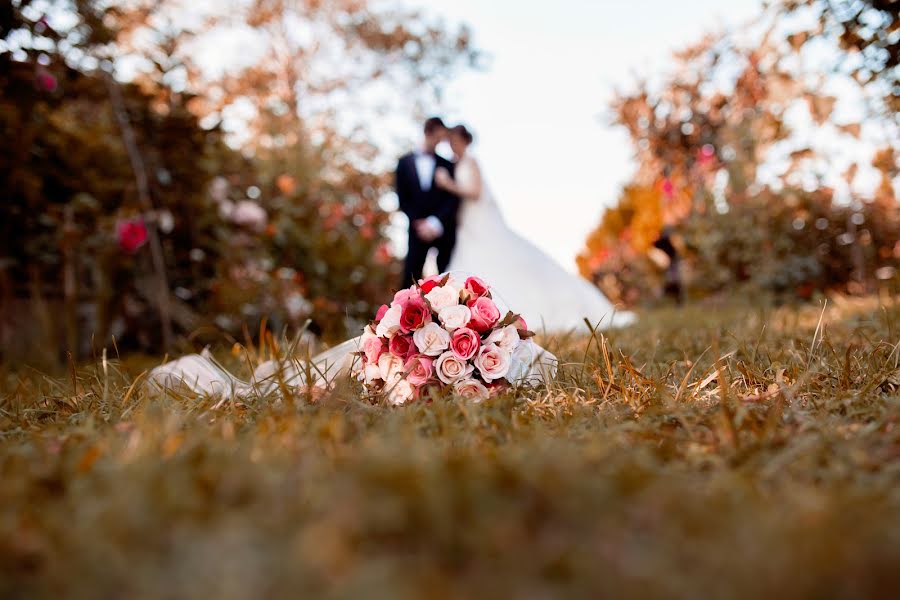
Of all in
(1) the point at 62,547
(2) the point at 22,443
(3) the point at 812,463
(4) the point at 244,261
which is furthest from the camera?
(4) the point at 244,261

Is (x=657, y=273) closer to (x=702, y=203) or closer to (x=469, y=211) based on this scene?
(x=702, y=203)

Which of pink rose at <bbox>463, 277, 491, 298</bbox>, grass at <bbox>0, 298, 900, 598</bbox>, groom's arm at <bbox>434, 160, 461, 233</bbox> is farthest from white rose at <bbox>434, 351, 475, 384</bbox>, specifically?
groom's arm at <bbox>434, 160, 461, 233</bbox>

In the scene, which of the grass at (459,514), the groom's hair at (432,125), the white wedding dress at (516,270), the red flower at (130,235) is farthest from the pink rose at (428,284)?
the groom's hair at (432,125)

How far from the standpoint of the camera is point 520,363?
2.12m

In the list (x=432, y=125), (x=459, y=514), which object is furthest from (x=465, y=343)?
(x=432, y=125)

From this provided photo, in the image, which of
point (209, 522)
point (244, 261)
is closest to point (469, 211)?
point (244, 261)

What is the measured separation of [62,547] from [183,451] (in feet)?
1.24

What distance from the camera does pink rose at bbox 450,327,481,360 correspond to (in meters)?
1.96

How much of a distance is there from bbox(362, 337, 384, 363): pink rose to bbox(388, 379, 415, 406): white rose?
0.40 feet

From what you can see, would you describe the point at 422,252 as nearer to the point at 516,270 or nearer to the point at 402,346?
the point at 516,270

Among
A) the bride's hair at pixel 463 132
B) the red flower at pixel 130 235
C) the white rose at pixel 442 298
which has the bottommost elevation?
the white rose at pixel 442 298

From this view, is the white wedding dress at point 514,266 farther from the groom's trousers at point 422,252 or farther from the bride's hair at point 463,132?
the bride's hair at point 463,132

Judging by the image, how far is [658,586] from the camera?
24.9 inches

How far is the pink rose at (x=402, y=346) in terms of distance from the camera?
201 centimetres
